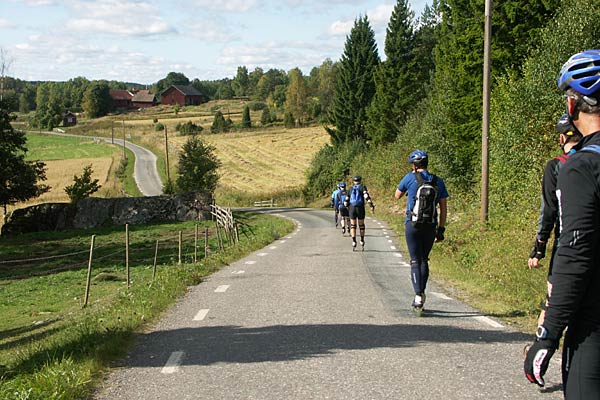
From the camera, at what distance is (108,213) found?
46500 mm

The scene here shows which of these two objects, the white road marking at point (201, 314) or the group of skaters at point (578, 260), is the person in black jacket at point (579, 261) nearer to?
the group of skaters at point (578, 260)

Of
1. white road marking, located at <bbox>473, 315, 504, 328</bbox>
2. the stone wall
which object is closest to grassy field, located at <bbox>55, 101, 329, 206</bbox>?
the stone wall

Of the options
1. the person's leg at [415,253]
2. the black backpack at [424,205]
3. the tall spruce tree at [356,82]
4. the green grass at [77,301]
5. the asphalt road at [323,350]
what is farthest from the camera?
the tall spruce tree at [356,82]

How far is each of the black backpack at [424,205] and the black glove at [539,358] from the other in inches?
232

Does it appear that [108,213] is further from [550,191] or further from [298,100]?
[298,100]

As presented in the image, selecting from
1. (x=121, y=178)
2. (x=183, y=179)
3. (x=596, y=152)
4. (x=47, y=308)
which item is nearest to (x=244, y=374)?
(x=596, y=152)

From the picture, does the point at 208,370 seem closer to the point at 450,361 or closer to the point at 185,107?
the point at 450,361

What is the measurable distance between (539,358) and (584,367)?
0.19 metres

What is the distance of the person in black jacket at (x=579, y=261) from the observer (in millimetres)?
2879

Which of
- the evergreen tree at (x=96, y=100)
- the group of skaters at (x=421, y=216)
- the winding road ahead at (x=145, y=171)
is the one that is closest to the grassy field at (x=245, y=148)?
the winding road ahead at (x=145, y=171)

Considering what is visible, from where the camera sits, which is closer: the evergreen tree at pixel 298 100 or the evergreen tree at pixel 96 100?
the evergreen tree at pixel 298 100

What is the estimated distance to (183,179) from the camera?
58906 millimetres

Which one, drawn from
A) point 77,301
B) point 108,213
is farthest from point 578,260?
point 108,213

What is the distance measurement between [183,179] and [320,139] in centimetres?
4237
